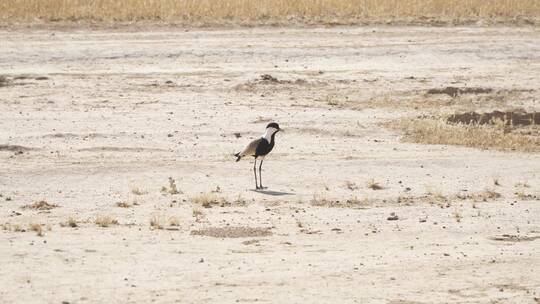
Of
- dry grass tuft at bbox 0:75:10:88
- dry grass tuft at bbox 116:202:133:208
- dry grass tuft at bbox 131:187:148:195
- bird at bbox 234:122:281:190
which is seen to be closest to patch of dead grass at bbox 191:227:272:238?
dry grass tuft at bbox 116:202:133:208

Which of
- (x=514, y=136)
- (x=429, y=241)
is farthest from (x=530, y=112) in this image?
(x=429, y=241)

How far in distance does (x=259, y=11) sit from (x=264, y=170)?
1183 cm

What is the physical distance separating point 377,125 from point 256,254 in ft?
23.7

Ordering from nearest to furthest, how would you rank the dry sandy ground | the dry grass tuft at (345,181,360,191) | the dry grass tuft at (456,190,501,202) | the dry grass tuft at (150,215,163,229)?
1. the dry sandy ground
2. the dry grass tuft at (150,215,163,229)
3. the dry grass tuft at (456,190,501,202)
4. the dry grass tuft at (345,181,360,191)

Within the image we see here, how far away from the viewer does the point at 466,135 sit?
725 inches

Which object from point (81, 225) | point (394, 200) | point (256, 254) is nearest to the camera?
point (256, 254)

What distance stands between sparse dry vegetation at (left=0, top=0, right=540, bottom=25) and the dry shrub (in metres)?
8.62

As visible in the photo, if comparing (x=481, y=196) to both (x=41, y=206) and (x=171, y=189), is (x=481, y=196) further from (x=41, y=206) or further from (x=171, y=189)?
(x=41, y=206)

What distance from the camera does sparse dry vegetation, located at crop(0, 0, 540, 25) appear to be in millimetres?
27312

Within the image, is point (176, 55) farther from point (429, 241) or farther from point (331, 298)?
point (331, 298)

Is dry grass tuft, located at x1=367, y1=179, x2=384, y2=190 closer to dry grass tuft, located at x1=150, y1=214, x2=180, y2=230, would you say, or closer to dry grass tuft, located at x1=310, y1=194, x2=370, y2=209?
dry grass tuft, located at x1=310, y1=194, x2=370, y2=209

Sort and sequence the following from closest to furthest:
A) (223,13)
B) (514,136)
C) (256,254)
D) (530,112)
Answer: (256,254) < (514,136) < (530,112) < (223,13)

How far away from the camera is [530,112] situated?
20344 mm

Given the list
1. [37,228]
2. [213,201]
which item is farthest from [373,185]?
[37,228]
